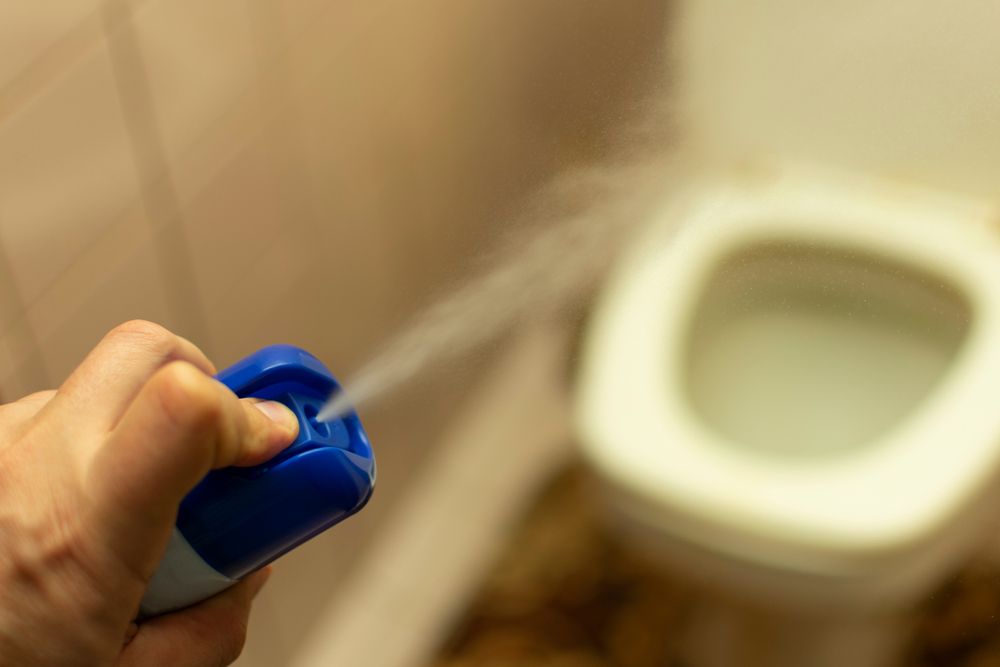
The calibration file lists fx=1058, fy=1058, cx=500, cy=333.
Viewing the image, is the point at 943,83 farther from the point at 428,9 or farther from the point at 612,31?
the point at 428,9

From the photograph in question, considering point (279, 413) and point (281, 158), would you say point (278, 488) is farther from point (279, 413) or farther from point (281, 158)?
point (281, 158)

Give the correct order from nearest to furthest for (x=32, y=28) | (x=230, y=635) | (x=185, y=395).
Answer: (x=185, y=395)
(x=230, y=635)
(x=32, y=28)

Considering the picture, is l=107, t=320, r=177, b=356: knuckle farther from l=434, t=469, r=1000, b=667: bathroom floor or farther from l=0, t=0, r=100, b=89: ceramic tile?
l=434, t=469, r=1000, b=667: bathroom floor

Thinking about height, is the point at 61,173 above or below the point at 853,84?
below

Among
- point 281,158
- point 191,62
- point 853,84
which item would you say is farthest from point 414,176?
point 853,84

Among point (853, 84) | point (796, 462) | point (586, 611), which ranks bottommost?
point (586, 611)

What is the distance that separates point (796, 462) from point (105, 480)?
608 millimetres

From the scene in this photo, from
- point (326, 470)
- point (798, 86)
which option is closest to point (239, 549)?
point (326, 470)

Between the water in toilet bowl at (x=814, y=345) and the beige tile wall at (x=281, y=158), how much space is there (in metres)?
0.26

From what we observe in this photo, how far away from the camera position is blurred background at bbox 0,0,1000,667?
57 centimetres

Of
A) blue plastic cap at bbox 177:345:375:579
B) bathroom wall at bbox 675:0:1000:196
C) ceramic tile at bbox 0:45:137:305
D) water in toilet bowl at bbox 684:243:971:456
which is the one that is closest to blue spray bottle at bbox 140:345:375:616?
blue plastic cap at bbox 177:345:375:579

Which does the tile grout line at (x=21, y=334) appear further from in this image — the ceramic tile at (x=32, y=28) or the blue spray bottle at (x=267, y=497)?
the blue spray bottle at (x=267, y=497)

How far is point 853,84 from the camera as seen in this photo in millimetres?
612

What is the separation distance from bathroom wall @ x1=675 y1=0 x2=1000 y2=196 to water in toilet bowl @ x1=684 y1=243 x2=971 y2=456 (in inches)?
3.9
